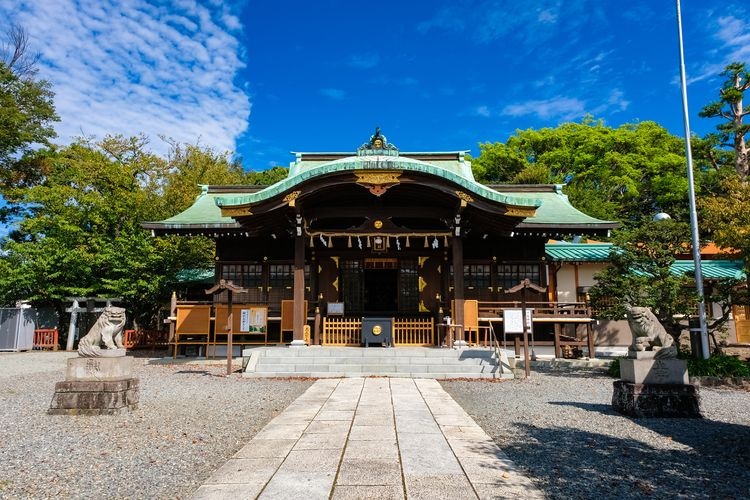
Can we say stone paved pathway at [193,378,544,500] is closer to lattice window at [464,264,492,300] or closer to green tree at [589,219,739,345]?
green tree at [589,219,739,345]

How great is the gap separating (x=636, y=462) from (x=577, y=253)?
13.6 meters

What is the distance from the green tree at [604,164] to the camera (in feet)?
92.1

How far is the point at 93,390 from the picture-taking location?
685 cm

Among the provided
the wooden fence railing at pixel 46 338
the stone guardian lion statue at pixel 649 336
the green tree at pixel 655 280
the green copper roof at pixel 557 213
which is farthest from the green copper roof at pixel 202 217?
the stone guardian lion statue at pixel 649 336

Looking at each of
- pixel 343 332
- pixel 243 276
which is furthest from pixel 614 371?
pixel 243 276

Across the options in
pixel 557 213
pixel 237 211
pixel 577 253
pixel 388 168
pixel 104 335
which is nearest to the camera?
pixel 104 335

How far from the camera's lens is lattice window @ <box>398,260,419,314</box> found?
15.9 m

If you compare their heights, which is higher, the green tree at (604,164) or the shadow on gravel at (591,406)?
the green tree at (604,164)

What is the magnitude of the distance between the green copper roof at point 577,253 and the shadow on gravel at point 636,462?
35.1 ft

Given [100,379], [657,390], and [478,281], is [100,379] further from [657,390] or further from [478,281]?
[478,281]

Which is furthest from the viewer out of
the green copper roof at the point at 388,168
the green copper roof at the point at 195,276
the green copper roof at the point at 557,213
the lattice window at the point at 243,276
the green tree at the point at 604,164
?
the green tree at the point at 604,164

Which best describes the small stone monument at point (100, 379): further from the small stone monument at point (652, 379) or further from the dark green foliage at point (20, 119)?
the dark green foliage at point (20, 119)

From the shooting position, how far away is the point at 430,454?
476 centimetres

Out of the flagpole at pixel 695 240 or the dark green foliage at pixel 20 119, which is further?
the dark green foliage at pixel 20 119
